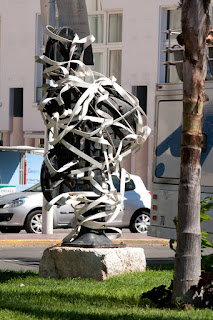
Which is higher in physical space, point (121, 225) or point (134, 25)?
point (134, 25)

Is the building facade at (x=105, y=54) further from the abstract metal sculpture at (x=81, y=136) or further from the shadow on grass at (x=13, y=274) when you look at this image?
the shadow on grass at (x=13, y=274)

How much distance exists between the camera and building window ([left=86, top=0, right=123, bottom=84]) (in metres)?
36.5

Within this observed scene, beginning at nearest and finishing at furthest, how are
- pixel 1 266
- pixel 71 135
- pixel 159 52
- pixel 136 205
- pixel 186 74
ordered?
pixel 186 74 < pixel 71 135 < pixel 1 266 < pixel 136 205 < pixel 159 52

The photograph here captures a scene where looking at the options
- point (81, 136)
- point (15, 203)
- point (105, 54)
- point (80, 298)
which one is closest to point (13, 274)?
point (81, 136)

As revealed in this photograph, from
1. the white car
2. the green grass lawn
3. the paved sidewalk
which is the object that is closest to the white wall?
the white car

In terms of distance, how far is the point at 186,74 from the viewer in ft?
25.7

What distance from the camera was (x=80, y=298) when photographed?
336 inches

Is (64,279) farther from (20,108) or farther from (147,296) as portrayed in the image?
(20,108)

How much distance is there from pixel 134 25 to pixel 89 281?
26.3 meters

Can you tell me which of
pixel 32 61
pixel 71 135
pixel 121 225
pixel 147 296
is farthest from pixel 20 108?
pixel 147 296

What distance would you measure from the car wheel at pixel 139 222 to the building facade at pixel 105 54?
12.5 m

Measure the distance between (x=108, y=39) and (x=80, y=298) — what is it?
28996mm

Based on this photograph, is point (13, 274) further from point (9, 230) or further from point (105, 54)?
point (105, 54)

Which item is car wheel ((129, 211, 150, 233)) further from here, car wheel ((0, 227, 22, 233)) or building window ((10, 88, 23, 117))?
building window ((10, 88, 23, 117))
